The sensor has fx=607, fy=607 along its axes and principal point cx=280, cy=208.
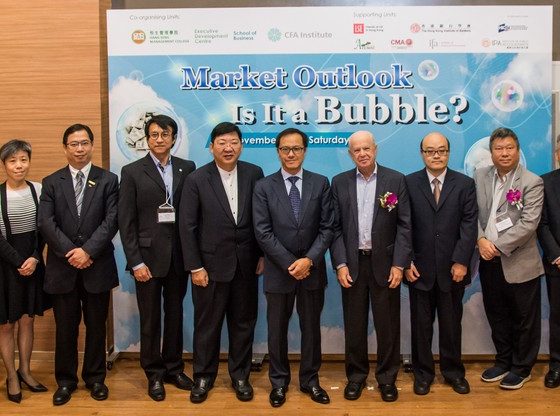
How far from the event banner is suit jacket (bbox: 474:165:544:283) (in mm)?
556

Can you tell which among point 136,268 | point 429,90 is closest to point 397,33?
point 429,90

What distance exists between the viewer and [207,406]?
12.6ft

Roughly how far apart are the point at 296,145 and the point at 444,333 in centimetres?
159

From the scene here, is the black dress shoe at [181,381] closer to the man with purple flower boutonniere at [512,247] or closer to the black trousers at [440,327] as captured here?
the black trousers at [440,327]

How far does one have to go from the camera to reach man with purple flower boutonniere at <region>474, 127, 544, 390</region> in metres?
3.93

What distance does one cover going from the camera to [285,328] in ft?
12.8

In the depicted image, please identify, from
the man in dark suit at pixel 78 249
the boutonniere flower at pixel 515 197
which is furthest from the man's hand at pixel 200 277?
the boutonniere flower at pixel 515 197

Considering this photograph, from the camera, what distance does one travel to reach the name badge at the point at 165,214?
386 cm

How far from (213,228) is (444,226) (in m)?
1.47

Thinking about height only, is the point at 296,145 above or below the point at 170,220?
above

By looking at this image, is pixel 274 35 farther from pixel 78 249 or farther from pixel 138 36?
pixel 78 249

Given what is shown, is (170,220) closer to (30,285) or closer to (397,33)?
(30,285)

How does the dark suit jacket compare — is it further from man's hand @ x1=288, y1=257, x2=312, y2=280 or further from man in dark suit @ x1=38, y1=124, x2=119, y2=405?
man in dark suit @ x1=38, y1=124, x2=119, y2=405

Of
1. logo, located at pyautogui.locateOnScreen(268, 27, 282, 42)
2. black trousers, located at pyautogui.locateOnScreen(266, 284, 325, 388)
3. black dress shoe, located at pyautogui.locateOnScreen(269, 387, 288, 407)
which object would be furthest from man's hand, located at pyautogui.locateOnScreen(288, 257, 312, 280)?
logo, located at pyautogui.locateOnScreen(268, 27, 282, 42)
